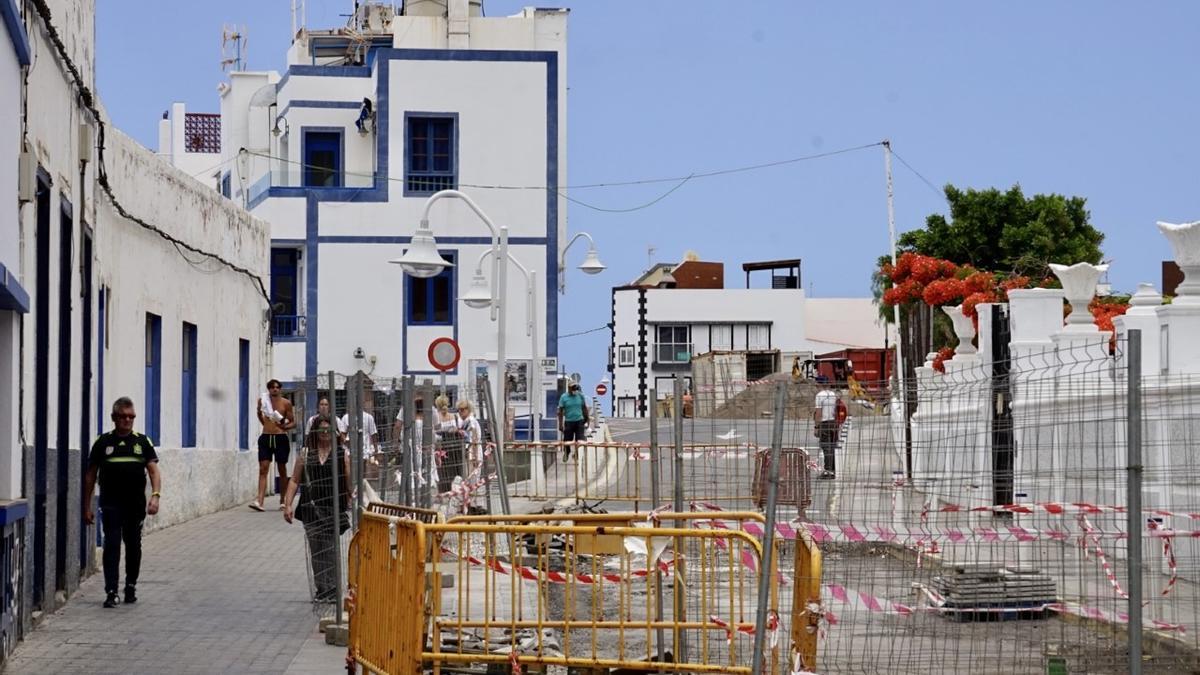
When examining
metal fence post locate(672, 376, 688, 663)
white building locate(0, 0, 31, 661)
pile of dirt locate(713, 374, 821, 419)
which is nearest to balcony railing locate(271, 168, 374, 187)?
pile of dirt locate(713, 374, 821, 419)

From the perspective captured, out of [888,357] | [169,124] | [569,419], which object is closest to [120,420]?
[569,419]

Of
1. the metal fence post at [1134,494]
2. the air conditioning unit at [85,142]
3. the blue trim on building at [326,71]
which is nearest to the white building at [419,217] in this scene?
the blue trim on building at [326,71]

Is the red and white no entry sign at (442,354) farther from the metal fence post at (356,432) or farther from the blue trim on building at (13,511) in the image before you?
the blue trim on building at (13,511)

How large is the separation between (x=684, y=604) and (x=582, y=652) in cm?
66

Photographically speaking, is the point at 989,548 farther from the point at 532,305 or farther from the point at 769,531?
the point at 532,305

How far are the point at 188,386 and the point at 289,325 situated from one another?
21.9 metres

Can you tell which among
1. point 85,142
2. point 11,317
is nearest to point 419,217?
point 85,142

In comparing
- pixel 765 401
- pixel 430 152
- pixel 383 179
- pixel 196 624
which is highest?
pixel 430 152

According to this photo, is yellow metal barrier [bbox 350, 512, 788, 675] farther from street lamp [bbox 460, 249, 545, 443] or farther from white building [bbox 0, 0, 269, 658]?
street lamp [bbox 460, 249, 545, 443]

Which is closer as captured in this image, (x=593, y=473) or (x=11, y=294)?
(x=11, y=294)

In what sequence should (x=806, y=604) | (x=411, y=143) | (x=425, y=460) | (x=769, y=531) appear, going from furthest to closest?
1. (x=411, y=143)
2. (x=425, y=460)
3. (x=806, y=604)
4. (x=769, y=531)

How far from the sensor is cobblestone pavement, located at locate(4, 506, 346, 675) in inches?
473

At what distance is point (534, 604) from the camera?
10.7 m

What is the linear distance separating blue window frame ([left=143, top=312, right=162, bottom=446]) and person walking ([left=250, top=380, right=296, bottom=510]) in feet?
6.27
